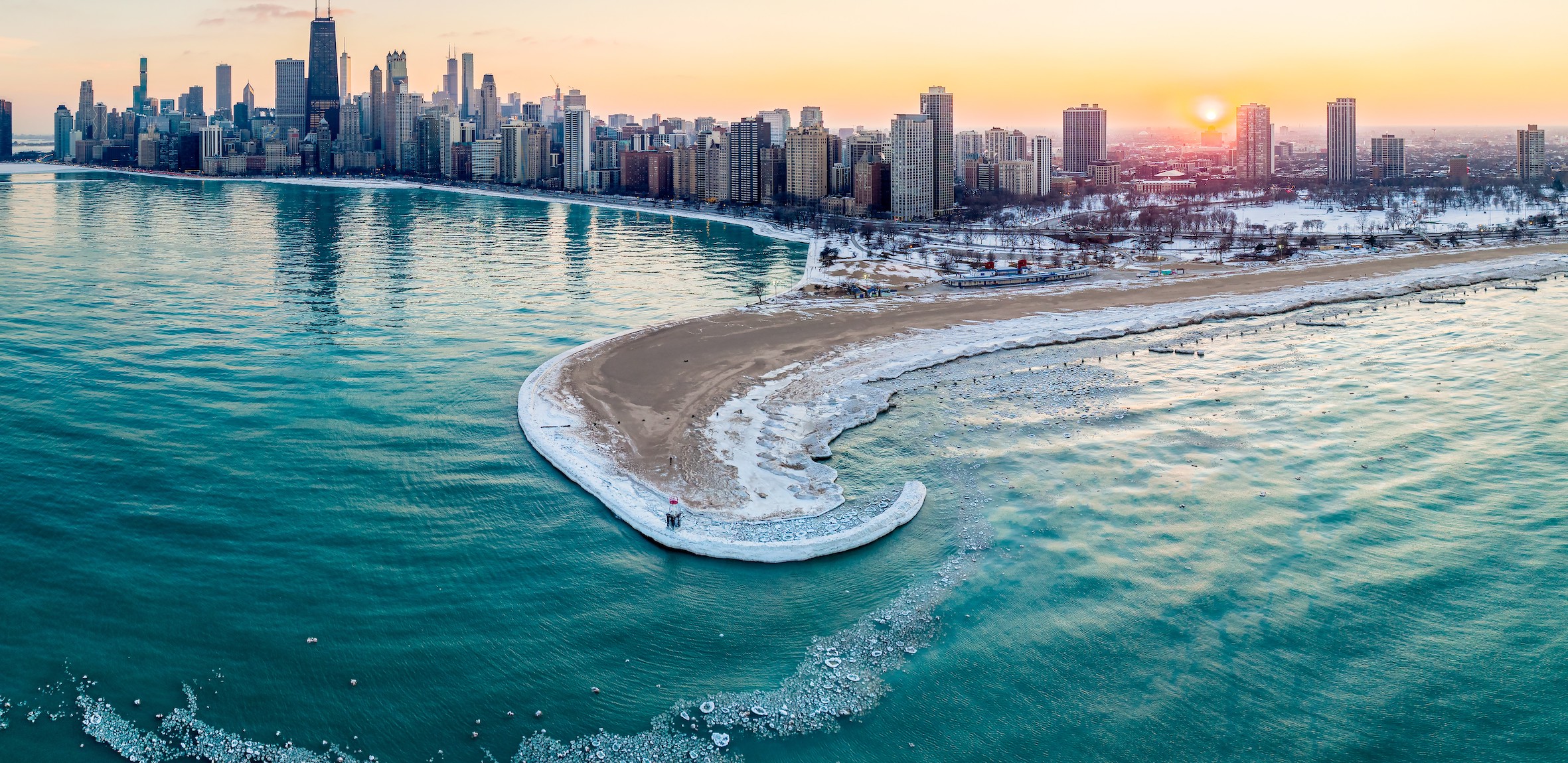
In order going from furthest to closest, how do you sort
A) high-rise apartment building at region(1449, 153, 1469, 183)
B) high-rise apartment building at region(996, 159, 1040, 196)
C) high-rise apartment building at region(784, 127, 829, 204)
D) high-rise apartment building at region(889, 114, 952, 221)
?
high-rise apartment building at region(1449, 153, 1469, 183), high-rise apartment building at region(996, 159, 1040, 196), high-rise apartment building at region(784, 127, 829, 204), high-rise apartment building at region(889, 114, 952, 221)

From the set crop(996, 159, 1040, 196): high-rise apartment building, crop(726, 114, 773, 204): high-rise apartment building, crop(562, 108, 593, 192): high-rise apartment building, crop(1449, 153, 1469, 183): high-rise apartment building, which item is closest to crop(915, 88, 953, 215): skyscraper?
crop(996, 159, 1040, 196): high-rise apartment building

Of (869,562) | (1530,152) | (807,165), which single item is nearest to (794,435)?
(869,562)

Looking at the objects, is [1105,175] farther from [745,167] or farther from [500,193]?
[500,193]

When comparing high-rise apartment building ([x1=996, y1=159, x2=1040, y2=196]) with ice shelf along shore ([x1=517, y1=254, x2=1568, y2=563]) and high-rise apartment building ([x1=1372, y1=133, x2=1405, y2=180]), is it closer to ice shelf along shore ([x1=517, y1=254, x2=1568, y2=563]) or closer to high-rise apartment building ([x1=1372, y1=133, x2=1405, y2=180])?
high-rise apartment building ([x1=1372, y1=133, x2=1405, y2=180])

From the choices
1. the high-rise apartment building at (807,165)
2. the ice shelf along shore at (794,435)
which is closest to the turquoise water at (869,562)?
the ice shelf along shore at (794,435)

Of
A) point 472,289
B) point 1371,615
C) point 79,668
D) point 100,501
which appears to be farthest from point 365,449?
point 472,289

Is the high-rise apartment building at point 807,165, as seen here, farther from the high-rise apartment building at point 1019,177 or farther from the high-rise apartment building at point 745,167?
the high-rise apartment building at point 1019,177
